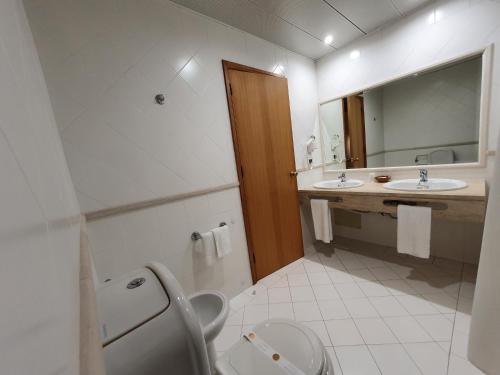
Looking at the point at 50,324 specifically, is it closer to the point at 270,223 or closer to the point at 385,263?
the point at 270,223

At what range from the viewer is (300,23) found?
1845 millimetres

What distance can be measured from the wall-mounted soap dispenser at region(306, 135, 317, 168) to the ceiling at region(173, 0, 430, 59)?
0.98 metres

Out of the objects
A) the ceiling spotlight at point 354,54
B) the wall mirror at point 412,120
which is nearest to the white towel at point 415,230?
the wall mirror at point 412,120

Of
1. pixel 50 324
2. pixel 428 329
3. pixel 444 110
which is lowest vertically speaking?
pixel 428 329

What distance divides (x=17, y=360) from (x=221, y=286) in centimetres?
190

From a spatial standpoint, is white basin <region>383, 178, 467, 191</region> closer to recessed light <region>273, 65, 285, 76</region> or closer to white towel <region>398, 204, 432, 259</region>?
white towel <region>398, 204, 432, 259</region>

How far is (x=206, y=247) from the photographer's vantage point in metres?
1.66

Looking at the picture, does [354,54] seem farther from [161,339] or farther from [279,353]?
[161,339]

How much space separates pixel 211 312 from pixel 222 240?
554 mm

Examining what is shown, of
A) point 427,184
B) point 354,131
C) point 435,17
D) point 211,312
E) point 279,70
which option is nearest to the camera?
point 211,312

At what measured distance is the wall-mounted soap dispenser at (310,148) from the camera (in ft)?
8.22

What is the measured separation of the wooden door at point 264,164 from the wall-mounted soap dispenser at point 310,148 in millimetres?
295

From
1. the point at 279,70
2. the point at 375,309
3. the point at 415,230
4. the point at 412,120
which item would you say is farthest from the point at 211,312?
the point at 412,120

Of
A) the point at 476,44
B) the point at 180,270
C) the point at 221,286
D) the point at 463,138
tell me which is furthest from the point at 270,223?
the point at 476,44
